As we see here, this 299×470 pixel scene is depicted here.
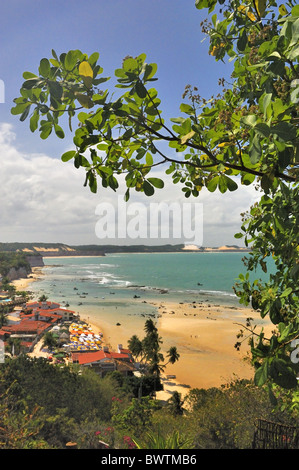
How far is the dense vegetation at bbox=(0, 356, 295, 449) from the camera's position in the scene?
920cm

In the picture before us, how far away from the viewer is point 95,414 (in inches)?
496

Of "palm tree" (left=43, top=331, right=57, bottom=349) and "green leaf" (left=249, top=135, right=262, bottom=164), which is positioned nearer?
"green leaf" (left=249, top=135, right=262, bottom=164)

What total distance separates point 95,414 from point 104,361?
10.1 m

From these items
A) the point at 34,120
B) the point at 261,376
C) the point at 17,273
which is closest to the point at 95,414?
the point at 261,376

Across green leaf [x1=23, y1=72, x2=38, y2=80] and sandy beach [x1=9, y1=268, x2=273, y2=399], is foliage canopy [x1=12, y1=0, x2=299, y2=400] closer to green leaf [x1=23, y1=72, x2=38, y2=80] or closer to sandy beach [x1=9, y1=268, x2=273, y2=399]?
green leaf [x1=23, y1=72, x2=38, y2=80]

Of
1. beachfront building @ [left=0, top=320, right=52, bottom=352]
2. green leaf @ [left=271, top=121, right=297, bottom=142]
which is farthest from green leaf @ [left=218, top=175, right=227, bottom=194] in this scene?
beachfront building @ [left=0, top=320, right=52, bottom=352]

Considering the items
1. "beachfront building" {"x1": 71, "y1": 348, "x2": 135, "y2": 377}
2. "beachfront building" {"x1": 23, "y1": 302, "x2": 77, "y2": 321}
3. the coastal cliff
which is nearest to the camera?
"beachfront building" {"x1": 71, "y1": 348, "x2": 135, "y2": 377}

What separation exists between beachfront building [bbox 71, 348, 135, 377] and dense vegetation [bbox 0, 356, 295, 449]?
573cm

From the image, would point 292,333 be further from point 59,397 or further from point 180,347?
point 180,347

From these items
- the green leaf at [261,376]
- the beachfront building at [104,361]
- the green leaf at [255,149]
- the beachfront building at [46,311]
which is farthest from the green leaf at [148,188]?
the beachfront building at [46,311]

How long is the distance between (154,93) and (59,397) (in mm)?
13996

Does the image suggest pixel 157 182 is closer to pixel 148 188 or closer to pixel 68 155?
pixel 148 188

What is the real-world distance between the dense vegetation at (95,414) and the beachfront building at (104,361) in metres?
5.73
